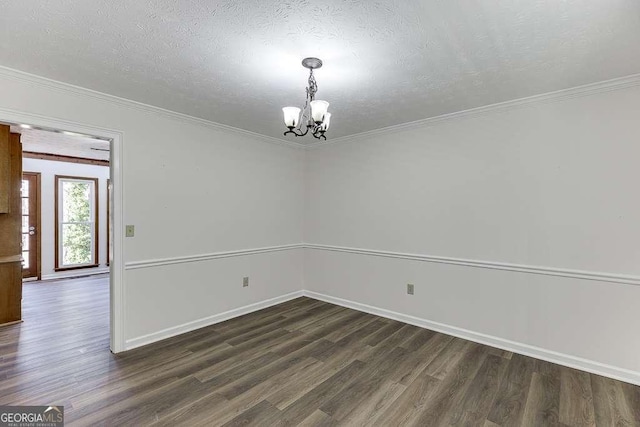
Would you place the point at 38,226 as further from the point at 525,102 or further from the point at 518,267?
the point at 525,102

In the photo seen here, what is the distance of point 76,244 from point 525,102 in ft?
27.2

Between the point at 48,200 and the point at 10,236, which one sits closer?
the point at 10,236

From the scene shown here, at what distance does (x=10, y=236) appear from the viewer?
13.8ft

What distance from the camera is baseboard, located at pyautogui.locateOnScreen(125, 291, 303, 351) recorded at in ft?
10.5

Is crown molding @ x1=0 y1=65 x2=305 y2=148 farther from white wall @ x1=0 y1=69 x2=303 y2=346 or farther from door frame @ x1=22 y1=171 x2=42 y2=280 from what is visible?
door frame @ x1=22 y1=171 x2=42 y2=280

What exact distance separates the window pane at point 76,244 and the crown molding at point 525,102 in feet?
20.8

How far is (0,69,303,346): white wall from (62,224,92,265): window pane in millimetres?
4791

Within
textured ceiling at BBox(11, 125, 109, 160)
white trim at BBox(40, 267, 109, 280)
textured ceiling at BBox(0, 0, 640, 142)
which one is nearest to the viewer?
textured ceiling at BBox(0, 0, 640, 142)

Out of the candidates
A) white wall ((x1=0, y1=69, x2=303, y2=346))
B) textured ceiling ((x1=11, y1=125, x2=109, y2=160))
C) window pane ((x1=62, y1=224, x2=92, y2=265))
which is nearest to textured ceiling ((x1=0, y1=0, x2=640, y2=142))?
white wall ((x1=0, y1=69, x2=303, y2=346))

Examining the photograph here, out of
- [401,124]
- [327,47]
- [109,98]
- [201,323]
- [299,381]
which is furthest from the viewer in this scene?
[401,124]

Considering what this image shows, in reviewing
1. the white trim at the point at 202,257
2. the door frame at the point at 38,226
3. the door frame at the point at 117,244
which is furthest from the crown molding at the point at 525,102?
the door frame at the point at 38,226

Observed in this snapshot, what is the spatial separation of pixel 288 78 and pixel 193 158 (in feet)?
5.60

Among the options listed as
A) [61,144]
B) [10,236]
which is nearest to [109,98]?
[10,236]

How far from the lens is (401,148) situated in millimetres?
3951
